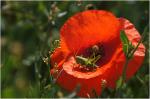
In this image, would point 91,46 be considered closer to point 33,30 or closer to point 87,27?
point 87,27

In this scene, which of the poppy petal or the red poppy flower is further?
the poppy petal

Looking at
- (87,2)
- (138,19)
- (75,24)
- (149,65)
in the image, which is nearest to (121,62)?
(75,24)

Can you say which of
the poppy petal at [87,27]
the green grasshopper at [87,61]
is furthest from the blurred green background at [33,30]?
the green grasshopper at [87,61]

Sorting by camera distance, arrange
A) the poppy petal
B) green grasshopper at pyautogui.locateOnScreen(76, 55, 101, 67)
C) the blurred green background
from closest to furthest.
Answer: green grasshopper at pyautogui.locateOnScreen(76, 55, 101, 67) < the poppy petal < the blurred green background

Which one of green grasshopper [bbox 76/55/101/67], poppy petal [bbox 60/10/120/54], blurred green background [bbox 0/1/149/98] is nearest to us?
green grasshopper [bbox 76/55/101/67]

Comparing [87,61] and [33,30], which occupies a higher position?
[87,61]

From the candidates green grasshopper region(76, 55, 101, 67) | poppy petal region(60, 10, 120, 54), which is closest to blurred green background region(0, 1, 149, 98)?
poppy petal region(60, 10, 120, 54)

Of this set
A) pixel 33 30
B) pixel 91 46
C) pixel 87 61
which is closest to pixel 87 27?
pixel 91 46

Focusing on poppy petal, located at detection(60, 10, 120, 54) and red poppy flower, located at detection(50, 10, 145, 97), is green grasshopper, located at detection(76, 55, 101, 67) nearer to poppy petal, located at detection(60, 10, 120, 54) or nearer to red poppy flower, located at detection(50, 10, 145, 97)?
red poppy flower, located at detection(50, 10, 145, 97)
